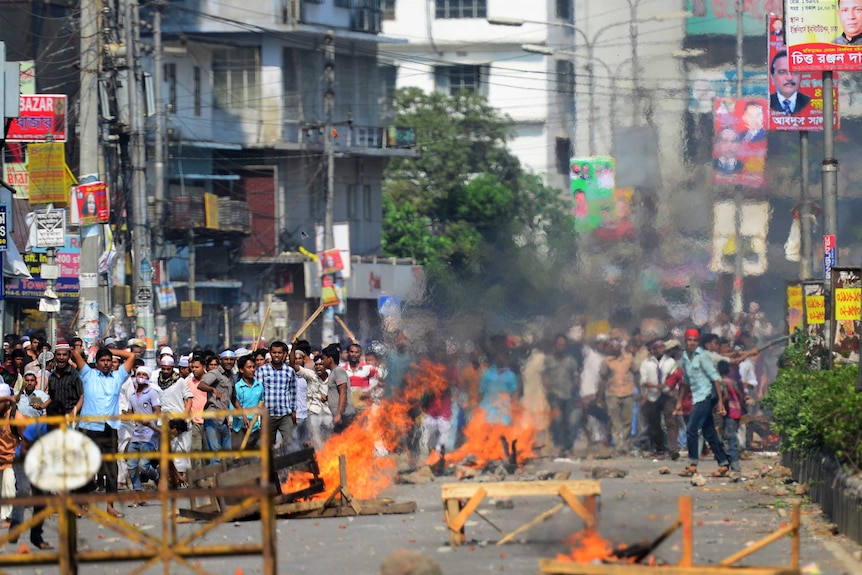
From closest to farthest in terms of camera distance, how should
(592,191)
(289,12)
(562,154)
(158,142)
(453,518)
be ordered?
(453,518) < (592,191) < (158,142) < (289,12) < (562,154)

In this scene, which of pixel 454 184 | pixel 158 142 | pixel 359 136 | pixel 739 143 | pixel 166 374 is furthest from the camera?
pixel 454 184

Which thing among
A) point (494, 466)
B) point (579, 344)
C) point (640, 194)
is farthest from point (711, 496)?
point (640, 194)

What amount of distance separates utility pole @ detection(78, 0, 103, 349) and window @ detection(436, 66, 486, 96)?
5002cm

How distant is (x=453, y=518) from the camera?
11500 millimetres

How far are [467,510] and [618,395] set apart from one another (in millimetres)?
9953

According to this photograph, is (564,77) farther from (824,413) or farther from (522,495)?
(522,495)

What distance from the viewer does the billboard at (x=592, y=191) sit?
2959cm

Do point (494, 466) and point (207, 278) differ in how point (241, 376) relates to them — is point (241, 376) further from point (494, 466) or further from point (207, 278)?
point (207, 278)

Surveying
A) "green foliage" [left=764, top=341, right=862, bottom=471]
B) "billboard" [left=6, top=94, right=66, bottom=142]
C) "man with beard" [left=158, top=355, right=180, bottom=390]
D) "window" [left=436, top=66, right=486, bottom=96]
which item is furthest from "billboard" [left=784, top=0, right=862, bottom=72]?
"window" [left=436, top=66, right=486, bottom=96]

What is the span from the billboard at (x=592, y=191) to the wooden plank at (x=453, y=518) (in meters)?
16.2

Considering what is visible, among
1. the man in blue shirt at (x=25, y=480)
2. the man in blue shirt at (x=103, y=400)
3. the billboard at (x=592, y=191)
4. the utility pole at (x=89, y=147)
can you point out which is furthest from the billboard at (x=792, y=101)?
the man in blue shirt at (x=25, y=480)

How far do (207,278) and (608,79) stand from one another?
18924 mm

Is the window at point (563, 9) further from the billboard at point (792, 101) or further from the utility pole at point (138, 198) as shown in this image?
the billboard at point (792, 101)

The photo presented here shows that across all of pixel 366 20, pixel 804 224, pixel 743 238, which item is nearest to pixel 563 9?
pixel 366 20
